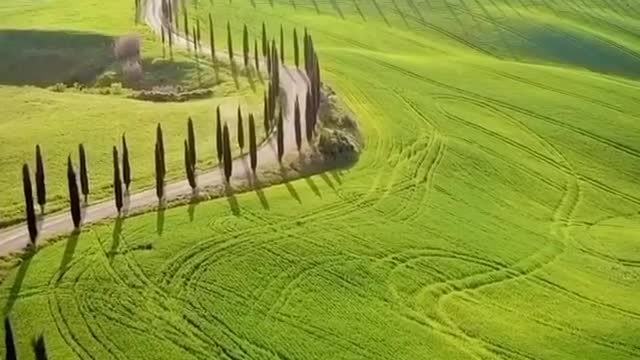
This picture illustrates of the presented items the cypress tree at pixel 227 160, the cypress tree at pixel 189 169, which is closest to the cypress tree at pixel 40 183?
the cypress tree at pixel 189 169

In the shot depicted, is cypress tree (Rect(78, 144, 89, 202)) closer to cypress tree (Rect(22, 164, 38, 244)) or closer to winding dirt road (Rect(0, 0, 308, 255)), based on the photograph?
winding dirt road (Rect(0, 0, 308, 255))

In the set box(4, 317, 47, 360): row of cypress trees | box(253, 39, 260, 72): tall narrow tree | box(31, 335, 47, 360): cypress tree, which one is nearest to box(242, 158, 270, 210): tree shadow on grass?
box(31, 335, 47, 360): cypress tree

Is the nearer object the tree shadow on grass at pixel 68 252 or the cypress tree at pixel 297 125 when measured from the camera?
the tree shadow on grass at pixel 68 252

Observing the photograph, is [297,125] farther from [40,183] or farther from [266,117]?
[40,183]

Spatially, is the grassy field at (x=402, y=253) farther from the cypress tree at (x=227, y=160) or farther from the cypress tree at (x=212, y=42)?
the cypress tree at (x=212, y=42)

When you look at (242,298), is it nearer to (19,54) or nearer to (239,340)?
(239,340)

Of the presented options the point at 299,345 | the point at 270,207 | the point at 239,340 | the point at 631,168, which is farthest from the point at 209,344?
the point at 631,168
